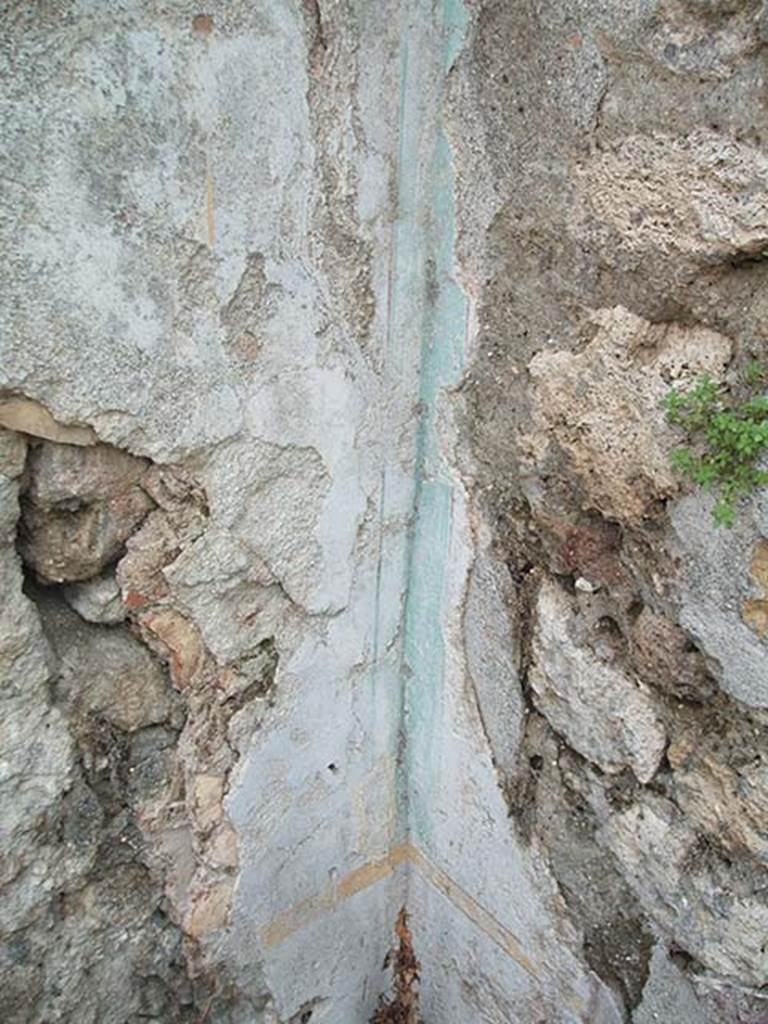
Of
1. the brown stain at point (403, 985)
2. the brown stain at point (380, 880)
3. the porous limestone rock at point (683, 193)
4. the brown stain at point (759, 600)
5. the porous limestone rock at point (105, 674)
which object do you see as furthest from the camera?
the brown stain at point (403, 985)

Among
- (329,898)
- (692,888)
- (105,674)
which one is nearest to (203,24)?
(105,674)

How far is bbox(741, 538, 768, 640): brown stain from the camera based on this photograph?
1.37 meters

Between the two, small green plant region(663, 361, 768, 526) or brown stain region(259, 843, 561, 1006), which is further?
brown stain region(259, 843, 561, 1006)

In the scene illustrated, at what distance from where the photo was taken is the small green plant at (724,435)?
1.31m

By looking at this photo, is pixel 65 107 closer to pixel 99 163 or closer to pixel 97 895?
pixel 99 163

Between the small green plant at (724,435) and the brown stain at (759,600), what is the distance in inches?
2.4

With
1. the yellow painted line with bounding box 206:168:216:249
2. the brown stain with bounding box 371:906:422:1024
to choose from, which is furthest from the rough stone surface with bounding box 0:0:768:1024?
the brown stain with bounding box 371:906:422:1024

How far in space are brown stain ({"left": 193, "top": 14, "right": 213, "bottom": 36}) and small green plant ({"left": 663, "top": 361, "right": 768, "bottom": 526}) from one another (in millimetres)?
865

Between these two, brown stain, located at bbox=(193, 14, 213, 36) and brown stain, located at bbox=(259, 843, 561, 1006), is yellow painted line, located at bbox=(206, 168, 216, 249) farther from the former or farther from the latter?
brown stain, located at bbox=(259, 843, 561, 1006)

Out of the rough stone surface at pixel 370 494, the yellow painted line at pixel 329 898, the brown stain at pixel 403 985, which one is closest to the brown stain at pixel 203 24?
the rough stone surface at pixel 370 494

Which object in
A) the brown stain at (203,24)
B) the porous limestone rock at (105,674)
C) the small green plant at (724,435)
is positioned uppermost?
the brown stain at (203,24)

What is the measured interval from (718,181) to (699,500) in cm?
46

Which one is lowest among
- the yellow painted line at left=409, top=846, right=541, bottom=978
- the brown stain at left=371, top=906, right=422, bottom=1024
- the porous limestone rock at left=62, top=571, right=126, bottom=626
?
the brown stain at left=371, top=906, right=422, bottom=1024

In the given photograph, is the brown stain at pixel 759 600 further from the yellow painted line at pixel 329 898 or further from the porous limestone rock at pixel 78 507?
the yellow painted line at pixel 329 898
